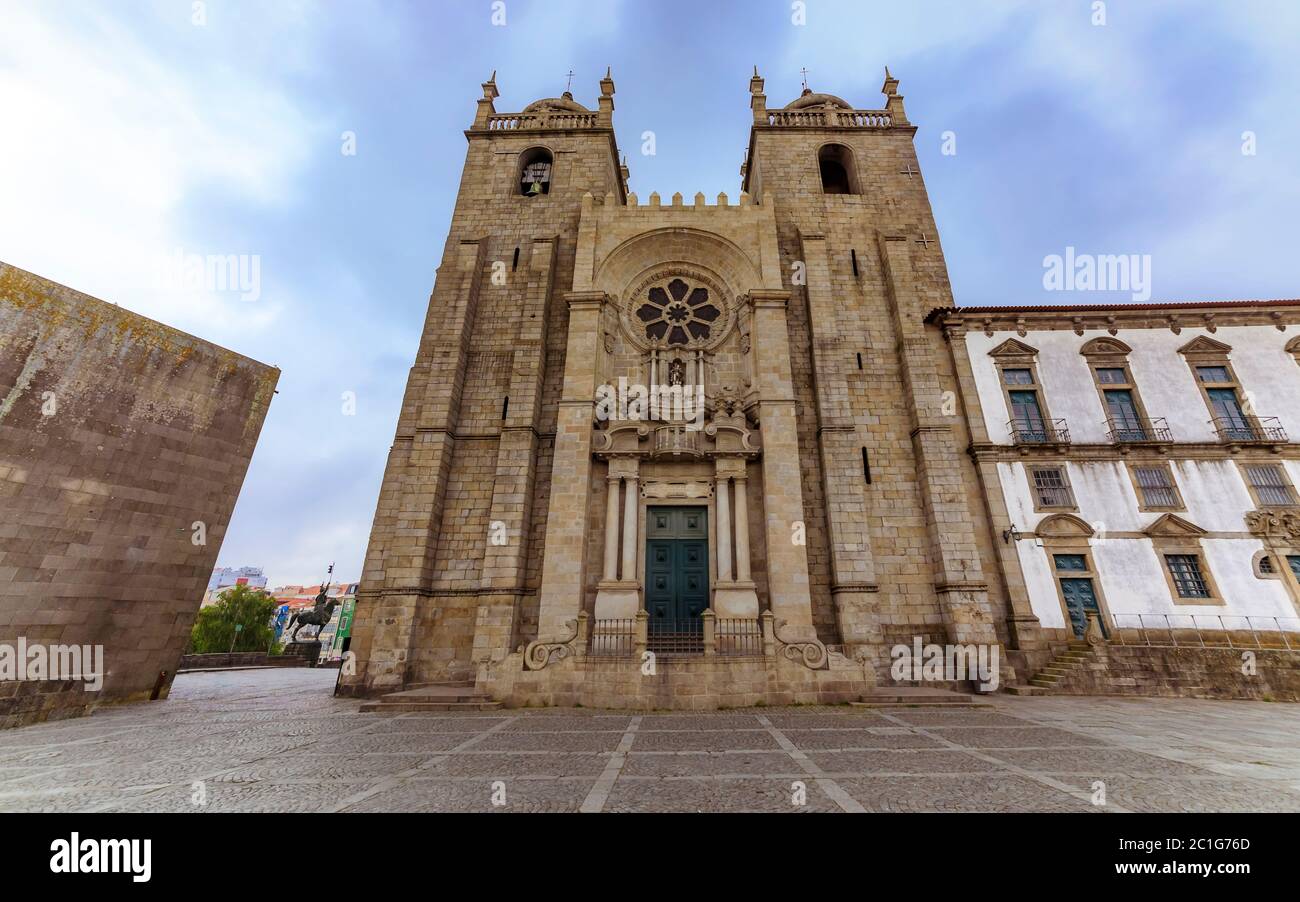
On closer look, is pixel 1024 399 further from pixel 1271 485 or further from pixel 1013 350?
pixel 1271 485

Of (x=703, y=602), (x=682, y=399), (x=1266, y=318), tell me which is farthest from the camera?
(x=1266, y=318)

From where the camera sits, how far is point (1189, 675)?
12.6 metres

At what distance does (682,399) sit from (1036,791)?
40.4 ft

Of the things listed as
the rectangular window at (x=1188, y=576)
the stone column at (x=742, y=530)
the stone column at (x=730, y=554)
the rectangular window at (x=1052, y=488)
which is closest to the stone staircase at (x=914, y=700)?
the stone column at (x=730, y=554)

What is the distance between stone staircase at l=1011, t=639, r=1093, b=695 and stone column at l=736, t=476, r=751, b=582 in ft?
25.7

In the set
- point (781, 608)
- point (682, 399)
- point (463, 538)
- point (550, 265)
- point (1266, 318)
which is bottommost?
point (781, 608)

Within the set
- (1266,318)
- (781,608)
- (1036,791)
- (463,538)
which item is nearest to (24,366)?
(463,538)

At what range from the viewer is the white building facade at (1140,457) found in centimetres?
1441

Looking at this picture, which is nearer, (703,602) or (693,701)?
(693,701)

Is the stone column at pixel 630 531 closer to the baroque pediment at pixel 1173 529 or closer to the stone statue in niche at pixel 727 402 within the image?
the stone statue in niche at pixel 727 402

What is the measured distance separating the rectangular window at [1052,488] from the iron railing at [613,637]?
14.0 meters

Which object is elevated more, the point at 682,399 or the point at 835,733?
the point at 682,399
